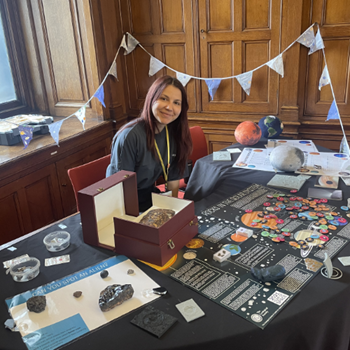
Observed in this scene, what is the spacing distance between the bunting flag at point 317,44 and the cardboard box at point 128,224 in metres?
1.93

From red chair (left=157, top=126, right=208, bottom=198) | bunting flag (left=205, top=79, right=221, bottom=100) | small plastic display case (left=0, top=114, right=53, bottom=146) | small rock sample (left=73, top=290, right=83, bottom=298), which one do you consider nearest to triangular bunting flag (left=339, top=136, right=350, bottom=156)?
red chair (left=157, top=126, right=208, bottom=198)

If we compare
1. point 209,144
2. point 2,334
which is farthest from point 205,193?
point 209,144

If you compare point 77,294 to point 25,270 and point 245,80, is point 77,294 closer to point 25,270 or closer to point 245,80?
point 25,270

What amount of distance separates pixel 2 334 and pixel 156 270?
1.60 feet

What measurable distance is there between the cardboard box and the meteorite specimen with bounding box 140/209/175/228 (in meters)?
0.04

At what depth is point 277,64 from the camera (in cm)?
288

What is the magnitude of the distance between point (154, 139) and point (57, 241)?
778 mm

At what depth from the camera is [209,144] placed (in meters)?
3.40

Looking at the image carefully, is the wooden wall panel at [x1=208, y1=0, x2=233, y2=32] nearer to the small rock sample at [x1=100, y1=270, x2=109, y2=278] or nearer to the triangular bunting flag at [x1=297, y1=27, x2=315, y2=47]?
the triangular bunting flag at [x1=297, y1=27, x2=315, y2=47]

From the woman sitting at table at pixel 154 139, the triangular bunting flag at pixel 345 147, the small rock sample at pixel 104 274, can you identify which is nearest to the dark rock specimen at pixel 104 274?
the small rock sample at pixel 104 274

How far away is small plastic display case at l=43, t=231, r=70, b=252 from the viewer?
4.53 ft

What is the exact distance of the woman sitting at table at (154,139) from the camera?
1.87m

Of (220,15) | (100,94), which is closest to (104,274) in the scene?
(100,94)

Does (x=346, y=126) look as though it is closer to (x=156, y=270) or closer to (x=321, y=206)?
(x=321, y=206)
